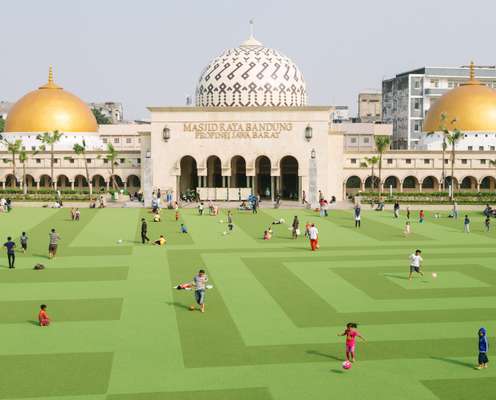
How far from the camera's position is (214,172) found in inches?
2943

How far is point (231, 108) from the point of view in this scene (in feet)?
225

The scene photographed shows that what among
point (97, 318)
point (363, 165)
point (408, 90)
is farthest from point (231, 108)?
point (408, 90)

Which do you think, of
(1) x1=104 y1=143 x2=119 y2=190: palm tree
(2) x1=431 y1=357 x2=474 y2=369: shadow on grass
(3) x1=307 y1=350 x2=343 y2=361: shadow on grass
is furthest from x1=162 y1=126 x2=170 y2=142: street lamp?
(2) x1=431 y1=357 x2=474 y2=369: shadow on grass

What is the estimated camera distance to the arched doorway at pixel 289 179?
2928 inches

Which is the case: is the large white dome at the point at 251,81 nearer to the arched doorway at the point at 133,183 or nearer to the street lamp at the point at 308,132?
the street lamp at the point at 308,132

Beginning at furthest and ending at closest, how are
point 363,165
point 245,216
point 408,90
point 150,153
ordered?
point 408,90 < point 363,165 < point 150,153 < point 245,216

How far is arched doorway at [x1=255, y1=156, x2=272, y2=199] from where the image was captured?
243 ft

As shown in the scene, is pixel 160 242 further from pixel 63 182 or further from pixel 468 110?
pixel 468 110

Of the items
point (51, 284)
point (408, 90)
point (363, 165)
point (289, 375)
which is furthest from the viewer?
point (408, 90)

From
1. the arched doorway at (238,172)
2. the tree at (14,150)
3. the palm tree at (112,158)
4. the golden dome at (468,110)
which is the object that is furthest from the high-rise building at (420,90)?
the tree at (14,150)

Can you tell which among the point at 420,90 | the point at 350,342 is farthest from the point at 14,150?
the point at 420,90

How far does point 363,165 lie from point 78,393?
208ft

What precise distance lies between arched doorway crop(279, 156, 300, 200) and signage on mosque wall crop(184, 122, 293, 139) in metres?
5.51

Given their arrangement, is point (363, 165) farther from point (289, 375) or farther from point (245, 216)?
point (289, 375)
